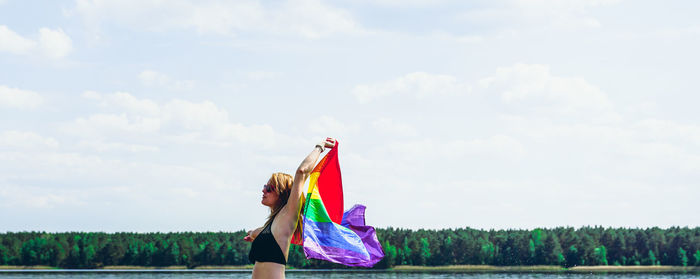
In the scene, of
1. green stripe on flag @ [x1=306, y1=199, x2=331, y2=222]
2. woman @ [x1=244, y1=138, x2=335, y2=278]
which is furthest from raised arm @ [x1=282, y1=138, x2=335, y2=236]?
green stripe on flag @ [x1=306, y1=199, x2=331, y2=222]

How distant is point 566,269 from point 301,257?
1862 inches

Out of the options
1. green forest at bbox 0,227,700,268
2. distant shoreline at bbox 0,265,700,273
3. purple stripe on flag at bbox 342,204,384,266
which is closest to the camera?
purple stripe on flag at bbox 342,204,384,266

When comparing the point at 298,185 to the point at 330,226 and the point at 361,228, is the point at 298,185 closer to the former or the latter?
the point at 330,226

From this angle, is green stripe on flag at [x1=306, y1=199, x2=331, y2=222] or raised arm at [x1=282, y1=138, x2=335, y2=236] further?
green stripe on flag at [x1=306, y1=199, x2=331, y2=222]

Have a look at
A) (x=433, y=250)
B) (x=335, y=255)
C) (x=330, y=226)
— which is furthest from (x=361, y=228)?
(x=433, y=250)

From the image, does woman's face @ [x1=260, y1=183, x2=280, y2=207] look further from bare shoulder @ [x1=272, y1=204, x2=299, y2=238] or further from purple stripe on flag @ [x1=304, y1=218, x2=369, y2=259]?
purple stripe on flag @ [x1=304, y1=218, x2=369, y2=259]

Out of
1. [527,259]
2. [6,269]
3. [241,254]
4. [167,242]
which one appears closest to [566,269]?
[527,259]

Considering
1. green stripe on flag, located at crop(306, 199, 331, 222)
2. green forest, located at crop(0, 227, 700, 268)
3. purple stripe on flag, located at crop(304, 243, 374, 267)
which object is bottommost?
purple stripe on flag, located at crop(304, 243, 374, 267)

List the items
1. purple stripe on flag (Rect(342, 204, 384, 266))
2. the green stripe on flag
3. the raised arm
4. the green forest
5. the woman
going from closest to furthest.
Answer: the raised arm, the woman, the green stripe on flag, purple stripe on flag (Rect(342, 204, 384, 266)), the green forest

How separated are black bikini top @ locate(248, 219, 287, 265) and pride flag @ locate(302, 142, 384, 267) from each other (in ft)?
1.81

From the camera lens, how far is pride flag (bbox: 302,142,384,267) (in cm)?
712

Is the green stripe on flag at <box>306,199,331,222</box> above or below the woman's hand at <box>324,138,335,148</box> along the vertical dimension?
below

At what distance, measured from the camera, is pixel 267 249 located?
21.1 feet

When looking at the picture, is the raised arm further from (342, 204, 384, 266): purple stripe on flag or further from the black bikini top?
(342, 204, 384, 266): purple stripe on flag
